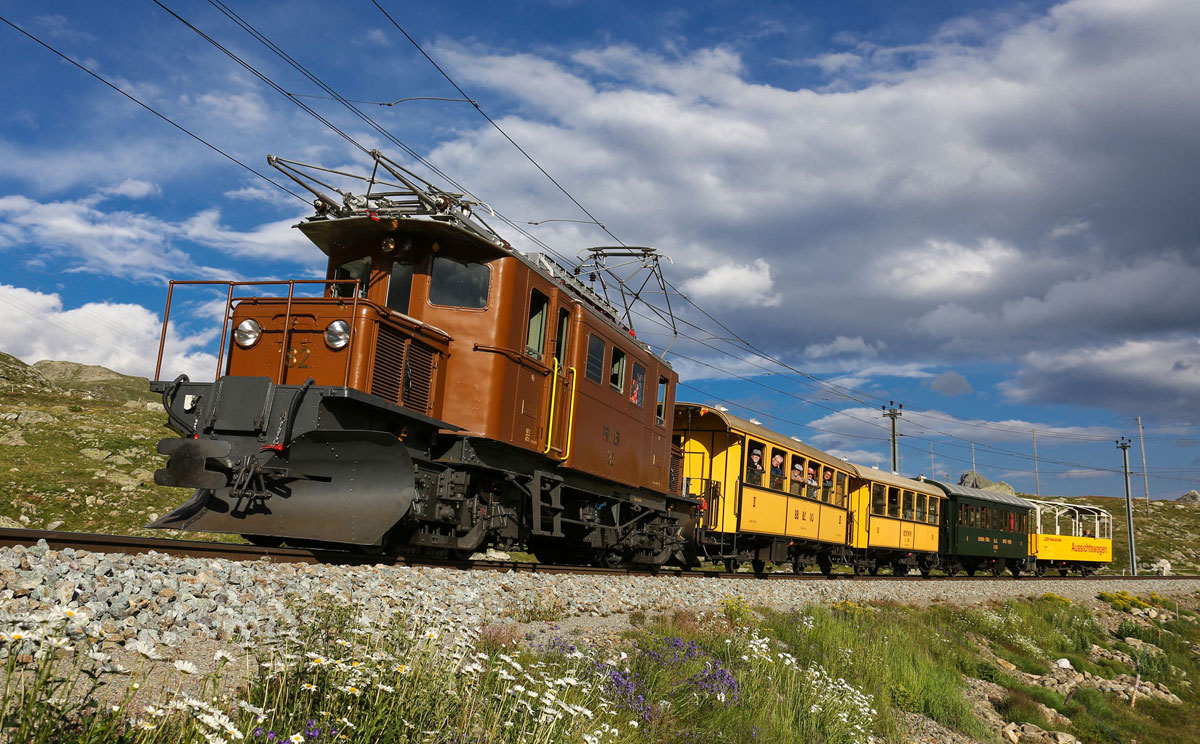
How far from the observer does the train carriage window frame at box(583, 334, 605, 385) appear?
40.6ft

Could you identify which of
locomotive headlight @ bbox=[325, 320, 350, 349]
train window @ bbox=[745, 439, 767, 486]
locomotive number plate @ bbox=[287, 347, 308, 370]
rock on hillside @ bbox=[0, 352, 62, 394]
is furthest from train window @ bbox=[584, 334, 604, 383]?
rock on hillside @ bbox=[0, 352, 62, 394]

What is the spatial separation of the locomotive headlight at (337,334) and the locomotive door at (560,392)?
10.2 feet

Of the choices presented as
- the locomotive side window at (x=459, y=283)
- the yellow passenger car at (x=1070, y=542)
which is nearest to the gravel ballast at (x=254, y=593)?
the locomotive side window at (x=459, y=283)

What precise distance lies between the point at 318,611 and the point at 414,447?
4156mm

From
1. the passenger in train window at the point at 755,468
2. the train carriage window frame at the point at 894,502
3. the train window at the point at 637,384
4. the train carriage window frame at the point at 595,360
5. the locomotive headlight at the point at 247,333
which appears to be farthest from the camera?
the train carriage window frame at the point at 894,502

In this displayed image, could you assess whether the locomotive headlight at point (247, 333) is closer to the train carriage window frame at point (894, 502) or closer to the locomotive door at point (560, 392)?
the locomotive door at point (560, 392)

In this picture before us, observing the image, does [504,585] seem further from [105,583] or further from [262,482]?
[105,583]

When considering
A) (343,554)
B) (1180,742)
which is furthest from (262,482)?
(1180,742)

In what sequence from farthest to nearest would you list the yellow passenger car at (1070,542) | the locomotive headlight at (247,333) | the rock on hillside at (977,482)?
the rock on hillside at (977,482), the yellow passenger car at (1070,542), the locomotive headlight at (247,333)

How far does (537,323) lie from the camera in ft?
37.3

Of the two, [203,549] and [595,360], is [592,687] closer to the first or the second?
[203,549]

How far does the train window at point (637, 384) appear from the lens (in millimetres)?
14211

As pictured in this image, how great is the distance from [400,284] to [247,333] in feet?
6.22

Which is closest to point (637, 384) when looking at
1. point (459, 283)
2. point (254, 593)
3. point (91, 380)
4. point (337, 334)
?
point (459, 283)
